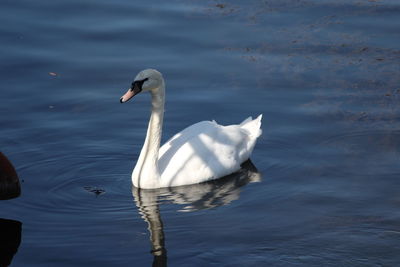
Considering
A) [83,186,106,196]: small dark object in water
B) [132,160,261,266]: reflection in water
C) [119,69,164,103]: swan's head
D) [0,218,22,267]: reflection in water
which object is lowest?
[0,218,22,267]: reflection in water

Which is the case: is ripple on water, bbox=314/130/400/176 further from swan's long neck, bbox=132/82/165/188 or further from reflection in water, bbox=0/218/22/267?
reflection in water, bbox=0/218/22/267

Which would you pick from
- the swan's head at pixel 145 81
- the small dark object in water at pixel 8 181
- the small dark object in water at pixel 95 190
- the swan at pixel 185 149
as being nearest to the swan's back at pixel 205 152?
the swan at pixel 185 149

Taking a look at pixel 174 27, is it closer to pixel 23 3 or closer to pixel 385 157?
pixel 23 3

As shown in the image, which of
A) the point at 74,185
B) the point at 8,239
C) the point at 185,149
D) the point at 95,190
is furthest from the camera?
the point at 185,149

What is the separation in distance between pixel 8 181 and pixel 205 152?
8.65ft

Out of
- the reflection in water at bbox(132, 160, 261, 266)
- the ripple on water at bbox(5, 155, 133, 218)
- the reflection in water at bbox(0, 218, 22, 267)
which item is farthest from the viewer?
the ripple on water at bbox(5, 155, 133, 218)

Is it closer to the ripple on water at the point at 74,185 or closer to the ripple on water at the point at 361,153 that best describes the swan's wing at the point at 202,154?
the ripple on water at the point at 74,185

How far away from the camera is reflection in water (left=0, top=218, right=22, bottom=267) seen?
31.0ft

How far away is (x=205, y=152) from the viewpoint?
460 inches

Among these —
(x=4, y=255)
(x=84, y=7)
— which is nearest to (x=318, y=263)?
(x=4, y=255)

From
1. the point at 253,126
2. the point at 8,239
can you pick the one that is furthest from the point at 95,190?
the point at 253,126

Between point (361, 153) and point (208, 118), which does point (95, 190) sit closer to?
point (208, 118)

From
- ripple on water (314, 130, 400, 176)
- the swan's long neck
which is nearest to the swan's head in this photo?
the swan's long neck

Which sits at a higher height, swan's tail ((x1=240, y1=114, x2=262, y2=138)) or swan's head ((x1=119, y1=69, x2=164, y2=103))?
swan's head ((x1=119, y1=69, x2=164, y2=103))
